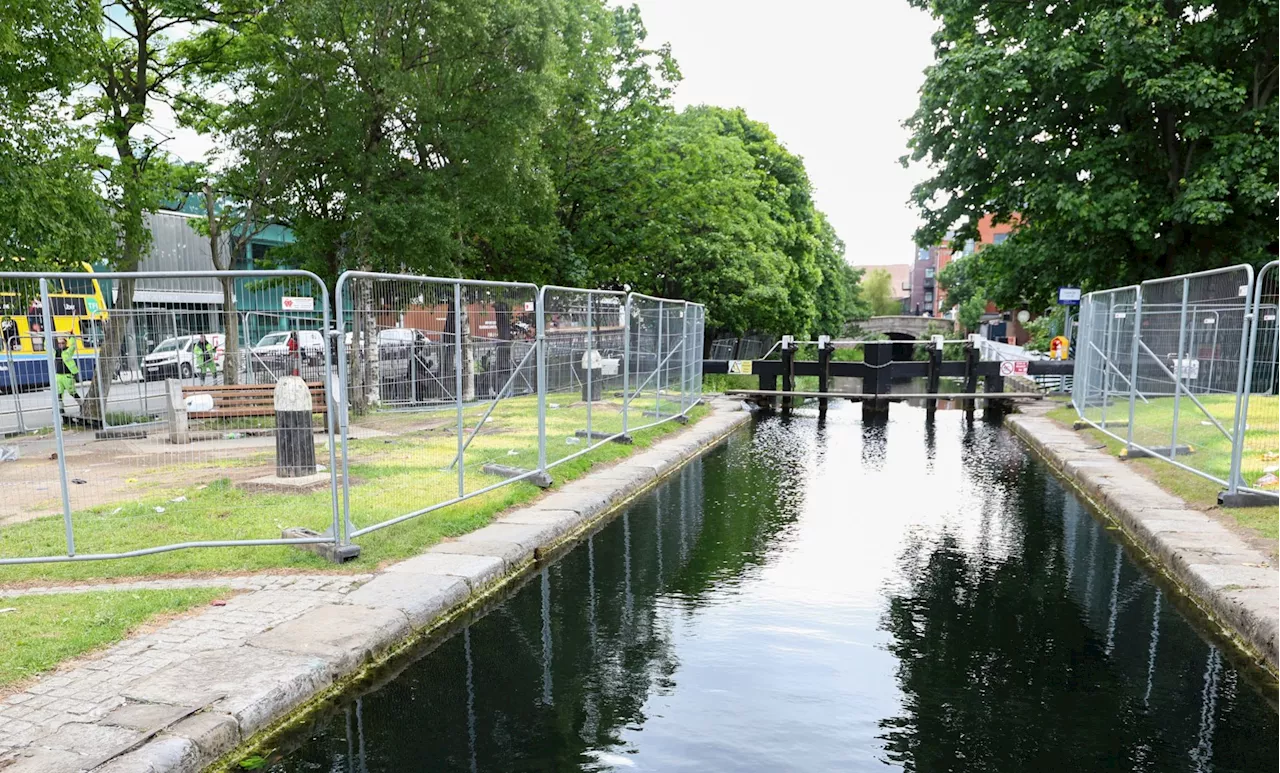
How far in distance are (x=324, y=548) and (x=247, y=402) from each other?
7.40ft

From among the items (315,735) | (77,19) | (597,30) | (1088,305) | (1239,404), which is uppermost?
(597,30)

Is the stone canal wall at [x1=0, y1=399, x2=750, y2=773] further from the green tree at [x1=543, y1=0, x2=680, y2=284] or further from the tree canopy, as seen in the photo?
the green tree at [x1=543, y1=0, x2=680, y2=284]

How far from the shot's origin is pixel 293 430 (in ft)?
Answer: 27.5

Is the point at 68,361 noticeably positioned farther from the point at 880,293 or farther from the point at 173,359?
the point at 880,293

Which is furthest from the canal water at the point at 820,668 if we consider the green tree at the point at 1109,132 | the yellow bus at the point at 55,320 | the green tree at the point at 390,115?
the green tree at the point at 1109,132

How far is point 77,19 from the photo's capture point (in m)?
12.2

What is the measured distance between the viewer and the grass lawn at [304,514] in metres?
6.35

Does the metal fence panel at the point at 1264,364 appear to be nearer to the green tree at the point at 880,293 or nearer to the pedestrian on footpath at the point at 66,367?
the pedestrian on footpath at the point at 66,367

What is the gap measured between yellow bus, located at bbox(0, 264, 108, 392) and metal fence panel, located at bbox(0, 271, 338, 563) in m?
0.01

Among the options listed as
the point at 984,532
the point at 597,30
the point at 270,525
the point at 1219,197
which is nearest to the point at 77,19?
the point at 270,525

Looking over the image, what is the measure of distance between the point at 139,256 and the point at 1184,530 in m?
16.2

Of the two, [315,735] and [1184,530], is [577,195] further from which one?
[315,735]

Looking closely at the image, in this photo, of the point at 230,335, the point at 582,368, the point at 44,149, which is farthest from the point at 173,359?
the point at 44,149

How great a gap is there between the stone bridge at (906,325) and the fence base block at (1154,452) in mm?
75325
